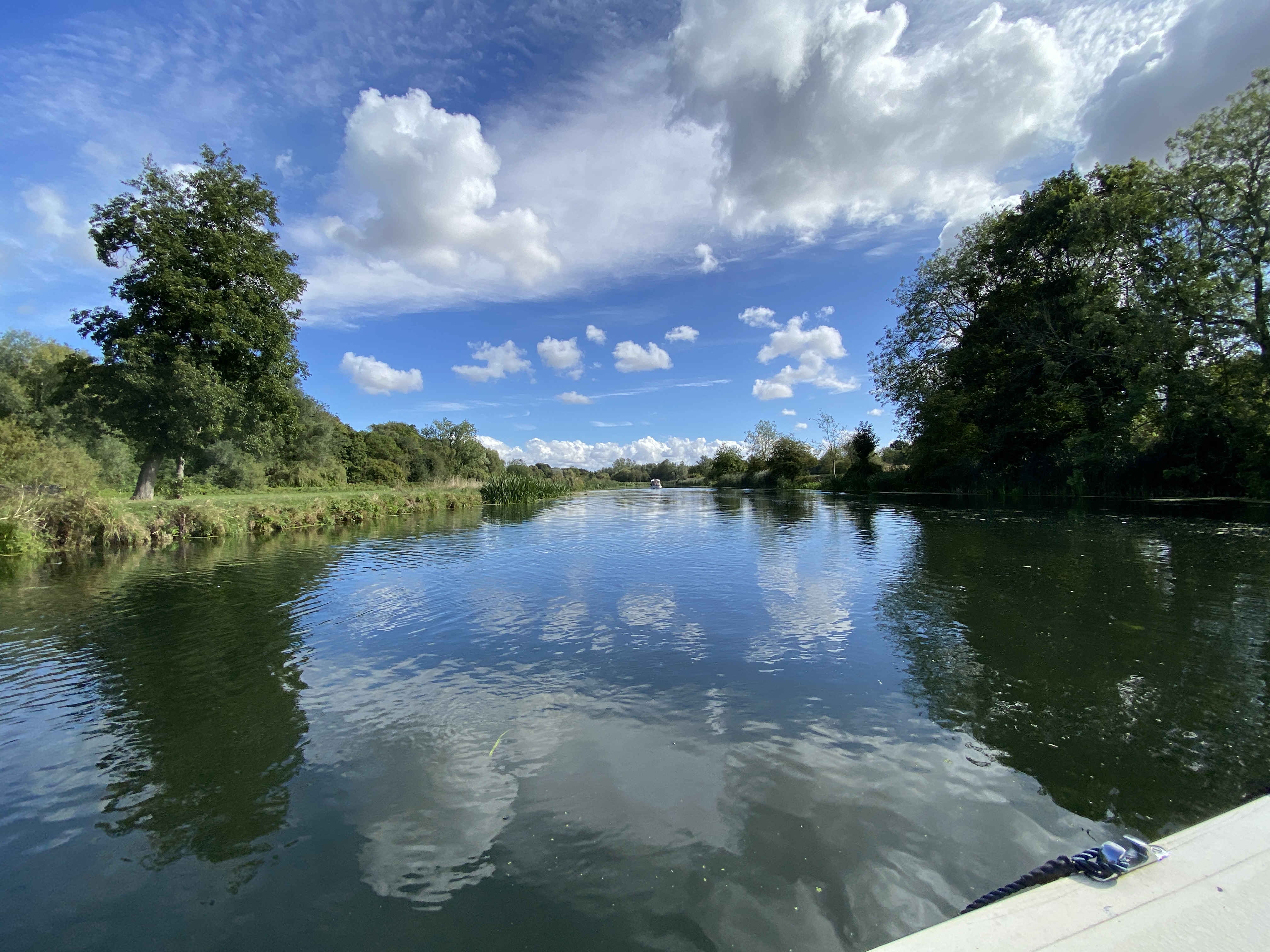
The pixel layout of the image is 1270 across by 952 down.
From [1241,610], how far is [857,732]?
6.92 metres

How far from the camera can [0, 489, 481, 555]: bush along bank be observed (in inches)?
568

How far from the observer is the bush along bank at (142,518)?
14422 millimetres

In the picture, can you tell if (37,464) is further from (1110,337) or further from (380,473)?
(380,473)

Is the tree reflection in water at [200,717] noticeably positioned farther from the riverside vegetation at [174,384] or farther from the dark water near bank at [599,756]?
the riverside vegetation at [174,384]

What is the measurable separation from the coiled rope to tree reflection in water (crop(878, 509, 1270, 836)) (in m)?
1.70

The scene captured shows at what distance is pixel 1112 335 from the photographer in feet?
86.1

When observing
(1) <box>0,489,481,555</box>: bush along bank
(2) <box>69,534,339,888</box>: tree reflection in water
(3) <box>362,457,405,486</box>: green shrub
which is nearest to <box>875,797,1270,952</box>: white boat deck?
(2) <box>69,534,339,888</box>: tree reflection in water

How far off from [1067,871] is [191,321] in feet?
92.7

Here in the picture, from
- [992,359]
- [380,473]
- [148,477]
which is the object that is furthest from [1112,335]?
[380,473]

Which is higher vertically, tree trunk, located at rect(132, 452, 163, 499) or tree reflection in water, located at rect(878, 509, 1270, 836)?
tree trunk, located at rect(132, 452, 163, 499)

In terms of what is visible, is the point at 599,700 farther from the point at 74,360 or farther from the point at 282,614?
the point at 74,360

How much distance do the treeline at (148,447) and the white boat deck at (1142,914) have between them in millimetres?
21697

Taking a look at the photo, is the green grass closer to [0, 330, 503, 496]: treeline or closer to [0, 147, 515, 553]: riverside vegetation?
[0, 330, 503, 496]: treeline

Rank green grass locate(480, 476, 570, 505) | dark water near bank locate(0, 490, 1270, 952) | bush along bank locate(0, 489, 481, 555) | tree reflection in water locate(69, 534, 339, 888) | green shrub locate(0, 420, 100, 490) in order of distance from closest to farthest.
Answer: dark water near bank locate(0, 490, 1270, 952), tree reflection in water locate(69, 534, 339, 888), bush along bank locate(0, 489, 481, 555), green shrub locate(0, 420, 100, 490), green grass locate(480, 476, 570, 505)
